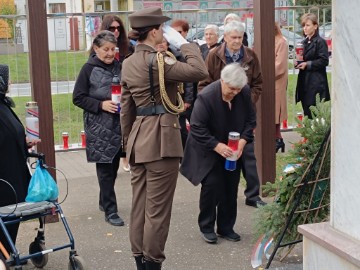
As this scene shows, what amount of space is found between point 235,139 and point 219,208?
2.67ft

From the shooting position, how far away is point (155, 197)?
16.3ft

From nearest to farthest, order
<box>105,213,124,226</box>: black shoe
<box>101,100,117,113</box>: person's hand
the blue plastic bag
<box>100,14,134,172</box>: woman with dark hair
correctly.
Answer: the blue plastic bag → <box>101,100,117,113</box>: person's hand → <box>105,213,124,226</box>: black shoe → <box>100,14,134,172</box>: woman with dark hair

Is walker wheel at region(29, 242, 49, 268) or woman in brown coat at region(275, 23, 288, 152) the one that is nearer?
walker wheel at region(29, 242, 49, 268)

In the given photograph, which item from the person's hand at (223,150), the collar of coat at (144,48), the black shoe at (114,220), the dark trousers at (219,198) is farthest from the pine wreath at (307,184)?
the black shoe at (114,220)

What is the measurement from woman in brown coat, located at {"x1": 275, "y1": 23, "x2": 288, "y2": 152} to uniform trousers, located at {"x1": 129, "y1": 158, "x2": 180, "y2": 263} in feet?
15.9

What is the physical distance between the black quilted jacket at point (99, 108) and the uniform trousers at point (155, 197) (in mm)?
1549

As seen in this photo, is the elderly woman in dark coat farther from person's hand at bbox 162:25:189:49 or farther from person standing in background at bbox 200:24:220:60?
person standing in background at bbox 200:24:220:60

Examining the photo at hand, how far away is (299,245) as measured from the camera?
594cm

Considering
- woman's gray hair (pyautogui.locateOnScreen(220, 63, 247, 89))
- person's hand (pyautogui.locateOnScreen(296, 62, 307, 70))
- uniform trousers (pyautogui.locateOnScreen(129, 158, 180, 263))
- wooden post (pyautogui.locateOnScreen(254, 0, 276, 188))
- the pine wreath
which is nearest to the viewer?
uniform trousers (pyautogui.locateOnScreen(129, 158, 180, 263))

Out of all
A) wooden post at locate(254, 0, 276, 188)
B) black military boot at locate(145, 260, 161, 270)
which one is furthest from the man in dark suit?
wooden post at locate(254, 0, 276, 188)

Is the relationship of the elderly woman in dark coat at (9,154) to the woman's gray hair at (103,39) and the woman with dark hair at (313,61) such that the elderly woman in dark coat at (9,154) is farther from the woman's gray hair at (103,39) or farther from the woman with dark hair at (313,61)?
the woman with dark hair at (313,61)

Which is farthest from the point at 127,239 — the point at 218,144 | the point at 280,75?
the point at 280,75

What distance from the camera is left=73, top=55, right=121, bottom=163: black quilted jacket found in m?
6.61

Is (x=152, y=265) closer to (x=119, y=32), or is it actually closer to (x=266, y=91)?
(x=266, y=91)
